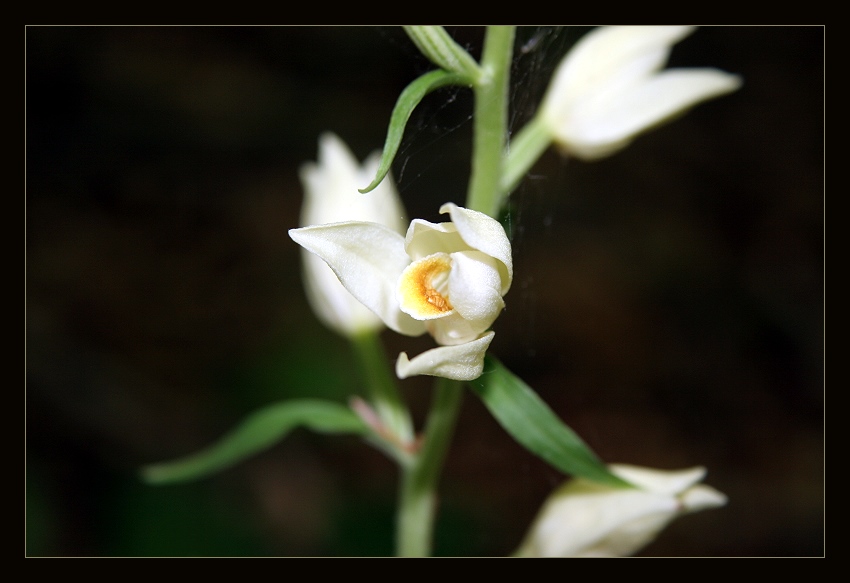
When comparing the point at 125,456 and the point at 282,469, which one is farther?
the point at 282,469

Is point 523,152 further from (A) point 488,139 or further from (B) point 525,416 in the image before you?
(B) point 525,416

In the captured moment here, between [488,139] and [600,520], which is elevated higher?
[488,139]

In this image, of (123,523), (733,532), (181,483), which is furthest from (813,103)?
(123,523)

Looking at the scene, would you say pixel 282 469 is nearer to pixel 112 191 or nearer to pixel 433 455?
pixel 112 191

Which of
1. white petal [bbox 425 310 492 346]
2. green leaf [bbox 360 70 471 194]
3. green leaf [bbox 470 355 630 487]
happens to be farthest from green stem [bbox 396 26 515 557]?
white petal [bbox 425 310 492 346]

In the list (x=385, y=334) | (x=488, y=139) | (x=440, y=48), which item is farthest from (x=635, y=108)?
(x=385, y=334)

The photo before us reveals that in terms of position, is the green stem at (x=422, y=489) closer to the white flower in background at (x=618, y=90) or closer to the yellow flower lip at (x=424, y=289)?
the yellow flower lip at (x=424, y=289)
